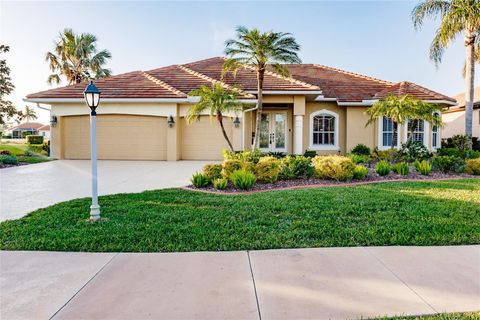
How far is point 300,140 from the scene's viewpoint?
16.1 meters

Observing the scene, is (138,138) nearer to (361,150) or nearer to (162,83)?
(162,83)

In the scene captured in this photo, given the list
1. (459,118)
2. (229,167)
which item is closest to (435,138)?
(459,118)

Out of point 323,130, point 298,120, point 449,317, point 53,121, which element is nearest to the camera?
point 449,317

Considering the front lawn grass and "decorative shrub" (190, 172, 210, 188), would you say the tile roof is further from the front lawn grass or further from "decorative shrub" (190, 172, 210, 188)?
the front lawn grass

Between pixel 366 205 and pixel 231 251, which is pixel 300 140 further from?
pixel 231 251

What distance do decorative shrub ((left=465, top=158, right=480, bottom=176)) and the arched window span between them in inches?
296

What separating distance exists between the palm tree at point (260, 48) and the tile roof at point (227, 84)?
2.50 m

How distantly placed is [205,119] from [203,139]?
1115 millimetres

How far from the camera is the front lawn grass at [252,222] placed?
4.37 metres

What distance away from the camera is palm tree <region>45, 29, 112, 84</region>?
24.7m

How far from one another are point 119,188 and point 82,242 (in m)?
4.60

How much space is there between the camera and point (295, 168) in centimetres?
941

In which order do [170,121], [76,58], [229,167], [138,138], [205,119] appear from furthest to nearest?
[76,58] < [138,138] < [205,119] < [170,121] < [229,167]

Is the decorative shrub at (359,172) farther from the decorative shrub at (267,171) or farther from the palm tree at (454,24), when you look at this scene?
the palm tree at (454,24)
